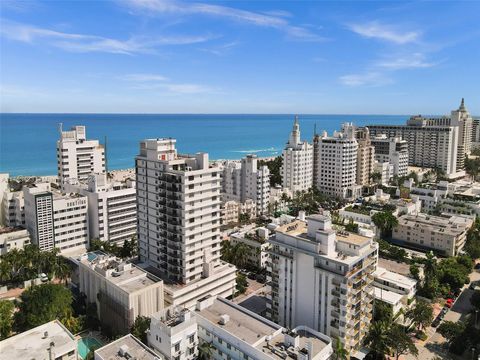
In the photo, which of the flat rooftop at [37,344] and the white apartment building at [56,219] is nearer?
the flat rooftop at [37,344]

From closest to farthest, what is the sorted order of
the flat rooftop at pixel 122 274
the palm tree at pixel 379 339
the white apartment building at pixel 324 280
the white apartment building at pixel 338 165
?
the white apartment building at pixel 324 280 → the palm tree at pixel 379 339 → the flat rooftop at pixel 122 274 → the white apartment building at pixel 338 165

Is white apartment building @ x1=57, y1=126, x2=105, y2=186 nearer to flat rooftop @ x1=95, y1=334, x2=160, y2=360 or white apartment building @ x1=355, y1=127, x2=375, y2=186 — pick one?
flat rooftop @ x1=95, y1=334, x2=160, y2=360

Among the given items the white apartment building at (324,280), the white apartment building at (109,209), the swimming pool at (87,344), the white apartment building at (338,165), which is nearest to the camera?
the white apartment building at (324,280)

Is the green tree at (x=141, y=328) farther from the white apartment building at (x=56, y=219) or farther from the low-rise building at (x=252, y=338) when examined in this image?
the white apartment building at (x=56, y=219)

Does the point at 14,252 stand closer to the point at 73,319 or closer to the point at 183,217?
the point at 73,319

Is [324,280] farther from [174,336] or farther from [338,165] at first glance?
[338,165]

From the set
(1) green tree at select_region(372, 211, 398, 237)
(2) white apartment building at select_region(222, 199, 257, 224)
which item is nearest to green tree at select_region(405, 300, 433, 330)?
(1) green tree at select_region(372, 211, 398, 237)

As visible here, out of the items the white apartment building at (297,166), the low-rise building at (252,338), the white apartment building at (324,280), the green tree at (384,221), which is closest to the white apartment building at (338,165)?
the white apartment building at (297,166)

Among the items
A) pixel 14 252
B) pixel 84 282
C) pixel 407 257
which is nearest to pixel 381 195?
pixel 407 257
